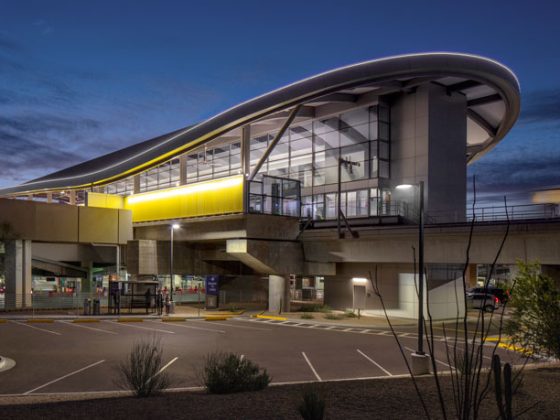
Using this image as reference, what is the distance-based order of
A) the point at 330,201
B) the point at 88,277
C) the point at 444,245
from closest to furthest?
the point at 444,245 → the point at 330,201 → the point at 88,277

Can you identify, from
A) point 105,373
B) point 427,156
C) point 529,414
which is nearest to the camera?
point 529,414

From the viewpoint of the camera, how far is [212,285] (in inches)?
1738

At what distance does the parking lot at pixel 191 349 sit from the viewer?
16797 millimetres

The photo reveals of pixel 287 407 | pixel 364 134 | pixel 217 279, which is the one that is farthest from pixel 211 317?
pixel 287 407

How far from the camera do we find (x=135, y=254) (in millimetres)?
49656

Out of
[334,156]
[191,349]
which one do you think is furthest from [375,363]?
[334,156]

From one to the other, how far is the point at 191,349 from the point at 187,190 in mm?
24290

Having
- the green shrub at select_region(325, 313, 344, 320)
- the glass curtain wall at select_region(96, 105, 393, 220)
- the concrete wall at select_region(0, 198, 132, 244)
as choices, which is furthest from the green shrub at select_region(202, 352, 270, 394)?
the concrete wall at select_region(0, 198, 132, 244)

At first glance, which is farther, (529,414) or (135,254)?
(135,254)

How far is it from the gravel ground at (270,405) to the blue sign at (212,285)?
101ft

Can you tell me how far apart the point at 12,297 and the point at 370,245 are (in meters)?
25.2

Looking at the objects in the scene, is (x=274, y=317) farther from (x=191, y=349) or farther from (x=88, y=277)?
(x=88, y=277)

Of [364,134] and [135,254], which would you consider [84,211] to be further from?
[364,134]

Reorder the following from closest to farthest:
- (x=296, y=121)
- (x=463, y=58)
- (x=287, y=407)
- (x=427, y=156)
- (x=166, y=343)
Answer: (x=287, y=407), (x=166, y=343), (x=463, y=58), (x=427, y=156), (x=296, y=121)
